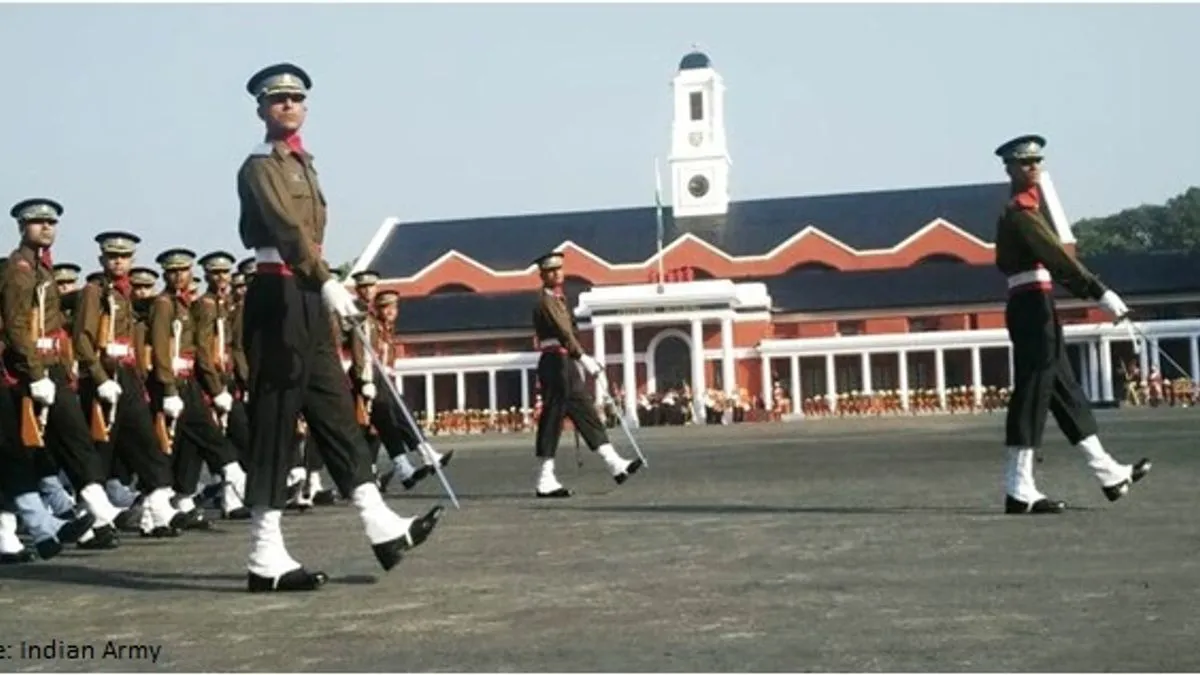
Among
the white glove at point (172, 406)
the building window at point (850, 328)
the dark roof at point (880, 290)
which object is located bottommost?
the white glove at point (172, 406)

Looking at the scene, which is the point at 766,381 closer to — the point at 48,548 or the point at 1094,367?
the point at 1094,367

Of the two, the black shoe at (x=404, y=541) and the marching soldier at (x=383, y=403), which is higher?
the marching soldier at (x=383, y=403)

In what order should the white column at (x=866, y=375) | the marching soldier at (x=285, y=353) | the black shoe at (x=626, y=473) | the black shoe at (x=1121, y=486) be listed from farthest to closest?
1. the white column at (x=866, y=375)
2. the black shoe at (x=626, y=473)
3. the black shoe at (x=1121, y=486)
4. the marching soldier at (x=285, y=353)

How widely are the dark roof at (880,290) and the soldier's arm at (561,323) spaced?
172 ft

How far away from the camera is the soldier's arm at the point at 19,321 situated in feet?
31.0

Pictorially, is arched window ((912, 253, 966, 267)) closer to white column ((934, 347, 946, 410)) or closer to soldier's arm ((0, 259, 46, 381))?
white column ((934, 347, 946, 410))

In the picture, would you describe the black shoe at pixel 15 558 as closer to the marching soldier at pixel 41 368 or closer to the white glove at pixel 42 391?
the marching soldier at pixel 41 368

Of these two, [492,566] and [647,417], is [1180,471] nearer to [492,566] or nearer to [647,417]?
[492,566]

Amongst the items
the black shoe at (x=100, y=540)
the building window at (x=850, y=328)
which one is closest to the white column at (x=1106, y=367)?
the building window at (x=850, y=328)

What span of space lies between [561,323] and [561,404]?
682 mm

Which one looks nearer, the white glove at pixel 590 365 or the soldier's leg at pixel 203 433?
the soldier's leg at pixel 203 433

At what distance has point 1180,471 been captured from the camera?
13.6 meters

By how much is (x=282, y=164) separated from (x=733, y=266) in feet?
220

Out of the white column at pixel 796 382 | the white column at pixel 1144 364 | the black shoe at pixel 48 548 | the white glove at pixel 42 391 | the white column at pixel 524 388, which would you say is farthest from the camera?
the white column at pixel 524 388
